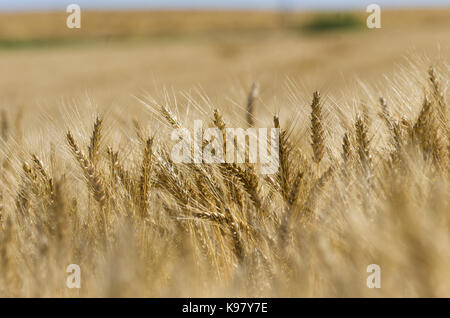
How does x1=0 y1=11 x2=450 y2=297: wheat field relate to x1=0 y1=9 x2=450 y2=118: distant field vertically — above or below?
below

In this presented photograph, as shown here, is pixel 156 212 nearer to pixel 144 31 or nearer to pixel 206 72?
pixel 206 72

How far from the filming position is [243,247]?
33.9 inches

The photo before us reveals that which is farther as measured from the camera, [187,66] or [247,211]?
[187,66]

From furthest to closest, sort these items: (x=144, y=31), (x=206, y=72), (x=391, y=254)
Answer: (x=144, y=31), (x=206, y=72), (x=391, y=254)

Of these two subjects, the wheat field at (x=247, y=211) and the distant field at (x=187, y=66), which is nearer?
the wheat field at (x=247, y=211)

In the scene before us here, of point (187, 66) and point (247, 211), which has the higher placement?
point (187, 66)

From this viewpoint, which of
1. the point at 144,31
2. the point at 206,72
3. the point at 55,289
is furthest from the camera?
the point at 144,31

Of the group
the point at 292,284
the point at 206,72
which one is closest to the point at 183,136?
the point at 292,284

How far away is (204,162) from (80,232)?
0.23m

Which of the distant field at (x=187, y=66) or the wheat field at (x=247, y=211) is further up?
the distant field at (x=187, y=66)

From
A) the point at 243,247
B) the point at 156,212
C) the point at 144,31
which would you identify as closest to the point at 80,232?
the point at 156,212
